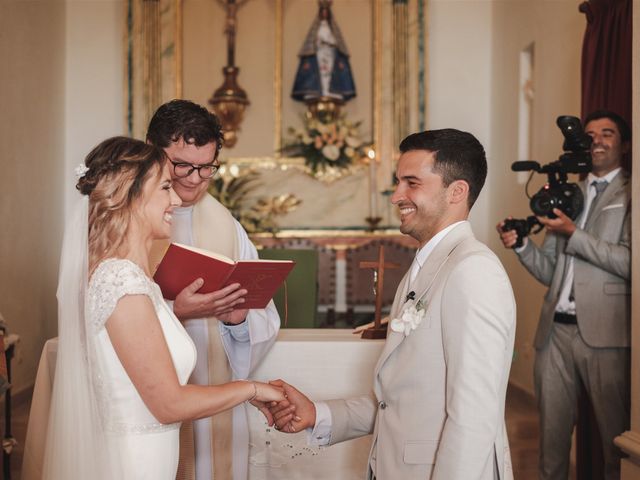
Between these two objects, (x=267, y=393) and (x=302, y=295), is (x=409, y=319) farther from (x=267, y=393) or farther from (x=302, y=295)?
(x=302, y=295)

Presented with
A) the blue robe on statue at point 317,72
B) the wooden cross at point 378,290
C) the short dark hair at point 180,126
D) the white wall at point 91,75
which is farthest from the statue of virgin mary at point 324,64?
the short dark hair at point 180,126

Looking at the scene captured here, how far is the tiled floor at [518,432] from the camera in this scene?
4.71 m

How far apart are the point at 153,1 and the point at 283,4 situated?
1.38 metres

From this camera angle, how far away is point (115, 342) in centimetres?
190

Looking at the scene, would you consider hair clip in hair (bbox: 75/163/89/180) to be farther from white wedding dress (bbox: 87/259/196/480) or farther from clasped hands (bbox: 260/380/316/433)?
clasped hands (bbox: 260/380/316/433)

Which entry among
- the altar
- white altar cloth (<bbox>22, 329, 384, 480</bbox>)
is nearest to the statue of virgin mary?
the altar

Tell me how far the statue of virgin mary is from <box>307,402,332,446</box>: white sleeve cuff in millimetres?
5558

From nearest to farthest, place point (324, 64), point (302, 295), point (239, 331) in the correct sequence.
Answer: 1. point (239, 331)
2. point (302, 295)
3. point (324, 64)

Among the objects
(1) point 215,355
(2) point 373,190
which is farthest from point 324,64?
(1) point 215,355

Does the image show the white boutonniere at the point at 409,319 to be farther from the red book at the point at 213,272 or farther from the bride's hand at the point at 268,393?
the red book at the point at 213,272

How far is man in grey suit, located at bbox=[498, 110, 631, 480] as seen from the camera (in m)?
3.76

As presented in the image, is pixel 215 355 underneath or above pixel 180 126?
underneath

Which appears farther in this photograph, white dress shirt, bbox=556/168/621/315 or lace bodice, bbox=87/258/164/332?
white dress shirt, bbox=556/168/621/315

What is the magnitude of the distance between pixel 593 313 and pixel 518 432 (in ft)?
6.86
